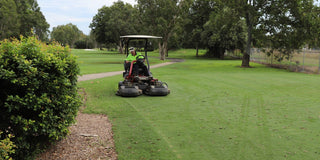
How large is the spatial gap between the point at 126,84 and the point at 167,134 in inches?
205

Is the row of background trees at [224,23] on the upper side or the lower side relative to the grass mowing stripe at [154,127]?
upper

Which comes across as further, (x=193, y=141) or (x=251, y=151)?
(x=193, y=141)

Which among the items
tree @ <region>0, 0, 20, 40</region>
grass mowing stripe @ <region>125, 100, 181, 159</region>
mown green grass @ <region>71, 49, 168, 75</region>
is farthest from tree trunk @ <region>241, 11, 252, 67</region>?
tree @ <region>0, 0, 20, 40</region>

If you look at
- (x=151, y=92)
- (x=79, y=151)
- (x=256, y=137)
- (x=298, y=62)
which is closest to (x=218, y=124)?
(x=256, y=137)

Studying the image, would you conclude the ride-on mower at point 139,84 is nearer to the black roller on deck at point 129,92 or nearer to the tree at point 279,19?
the black roller on deck at point 129,92

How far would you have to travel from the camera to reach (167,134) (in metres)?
6.29

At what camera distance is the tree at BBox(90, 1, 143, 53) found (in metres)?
71.2

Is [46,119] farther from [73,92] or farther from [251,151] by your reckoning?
[251,151]

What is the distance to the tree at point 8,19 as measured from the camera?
63.5 metres

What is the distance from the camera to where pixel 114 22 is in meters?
71.4

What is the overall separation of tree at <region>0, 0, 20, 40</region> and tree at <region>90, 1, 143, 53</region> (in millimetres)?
21494

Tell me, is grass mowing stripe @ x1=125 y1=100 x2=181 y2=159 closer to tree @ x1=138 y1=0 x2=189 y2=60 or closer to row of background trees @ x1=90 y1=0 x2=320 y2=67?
row of background trees @ x1=90 y1=0 x2=320 y2=67

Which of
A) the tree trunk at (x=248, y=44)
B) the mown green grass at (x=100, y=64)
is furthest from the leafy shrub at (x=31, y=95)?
the tree trunk at (x=248, y=44)

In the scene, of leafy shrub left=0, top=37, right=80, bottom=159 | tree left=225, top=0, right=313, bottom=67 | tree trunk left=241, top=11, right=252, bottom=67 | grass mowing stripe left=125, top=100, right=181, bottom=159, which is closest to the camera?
leafy shrub left=0, top=37, right=80, bottom=159
